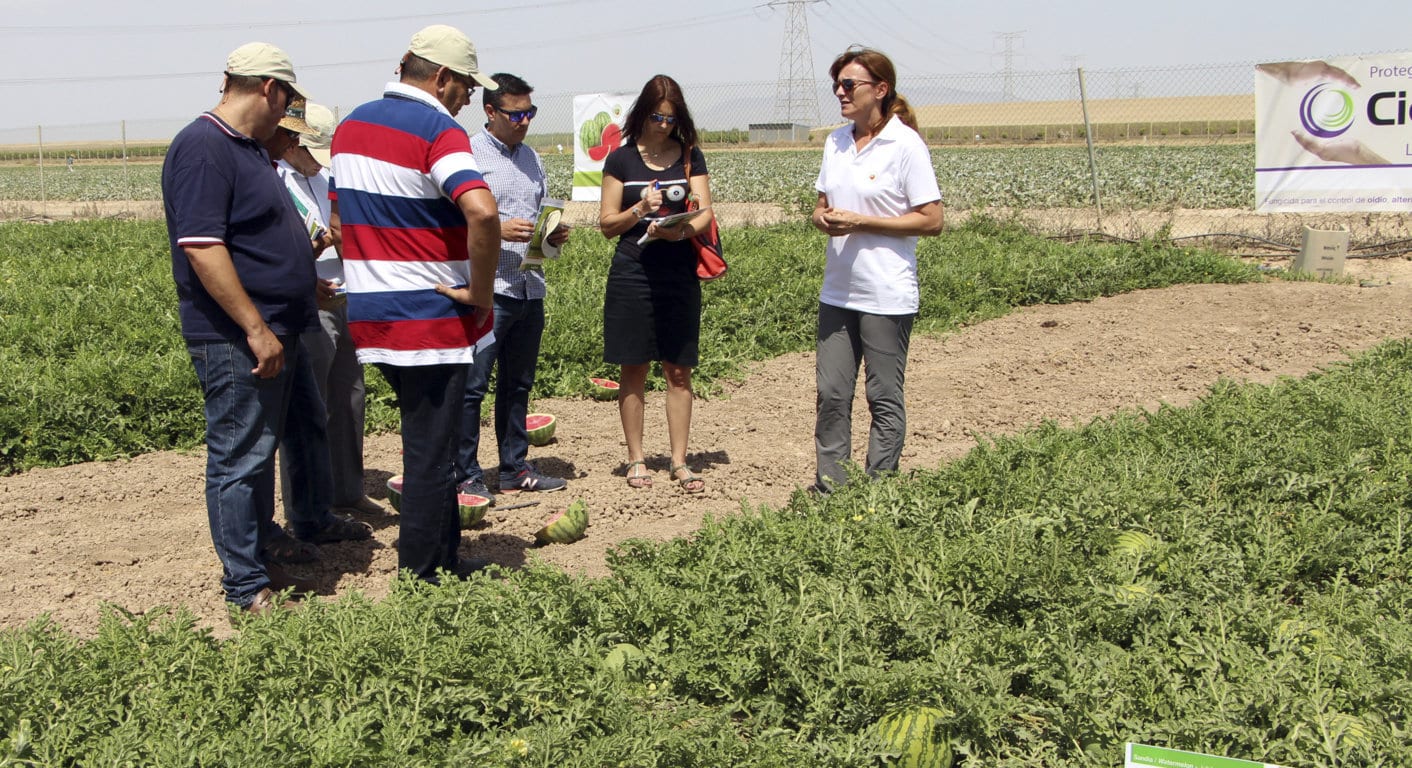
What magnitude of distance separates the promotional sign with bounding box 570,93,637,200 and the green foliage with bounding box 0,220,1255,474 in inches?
187

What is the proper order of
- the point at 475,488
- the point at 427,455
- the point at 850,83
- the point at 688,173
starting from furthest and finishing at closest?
the point at 688,173, the point at 475,488, the point at 850,83, the point at 427,455

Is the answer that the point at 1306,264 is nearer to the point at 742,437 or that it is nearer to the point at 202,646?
the point at 742,437

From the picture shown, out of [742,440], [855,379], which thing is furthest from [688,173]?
[742,440]

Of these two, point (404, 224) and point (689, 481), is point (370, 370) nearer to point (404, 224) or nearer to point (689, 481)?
point (689, 481)

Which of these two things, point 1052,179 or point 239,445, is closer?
point 239,445

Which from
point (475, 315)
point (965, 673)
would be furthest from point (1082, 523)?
point (475, 315)

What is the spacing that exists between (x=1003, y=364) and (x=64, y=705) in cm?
738

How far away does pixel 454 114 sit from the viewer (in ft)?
14.2

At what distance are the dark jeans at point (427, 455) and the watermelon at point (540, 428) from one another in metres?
2.36

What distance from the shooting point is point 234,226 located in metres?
4.16

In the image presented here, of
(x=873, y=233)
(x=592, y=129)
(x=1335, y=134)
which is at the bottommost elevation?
(x=873, y=233)

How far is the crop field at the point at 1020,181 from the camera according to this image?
22.7 meters

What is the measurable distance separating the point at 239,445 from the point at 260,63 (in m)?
1.42

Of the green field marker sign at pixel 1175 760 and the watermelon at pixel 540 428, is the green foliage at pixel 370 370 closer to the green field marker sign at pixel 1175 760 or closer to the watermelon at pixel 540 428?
the watermelon at pixel 540 428
